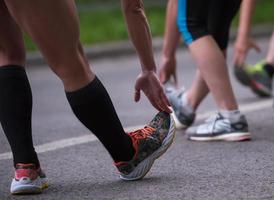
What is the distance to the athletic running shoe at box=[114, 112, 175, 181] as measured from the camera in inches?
126

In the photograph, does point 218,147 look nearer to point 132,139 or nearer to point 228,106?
point 228,106

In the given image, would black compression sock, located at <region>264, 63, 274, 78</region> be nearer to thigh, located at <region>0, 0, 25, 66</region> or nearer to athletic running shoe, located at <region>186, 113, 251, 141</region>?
athletic running shoe, located at <region>186, 113, 251, 141</region>

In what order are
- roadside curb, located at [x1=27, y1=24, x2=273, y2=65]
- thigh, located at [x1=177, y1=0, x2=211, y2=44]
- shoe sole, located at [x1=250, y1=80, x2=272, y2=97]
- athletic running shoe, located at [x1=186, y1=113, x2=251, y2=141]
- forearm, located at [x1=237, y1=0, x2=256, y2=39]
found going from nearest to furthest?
athletic running shoe, located at [x1=186, y1=113, x2=251, y2=141]
thigh, located at [x1=177, y1=0, x2=211, y2=44]
forearm, located at [x1=237, y1=0, x2=256, y2=39]
shoe sole, located at [x1=250, y1=80, x2=272, y2=97]
roadside curb, located at [x1=27, y1=24, x2=273, y2=65]

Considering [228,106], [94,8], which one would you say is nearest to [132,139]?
[228,106]

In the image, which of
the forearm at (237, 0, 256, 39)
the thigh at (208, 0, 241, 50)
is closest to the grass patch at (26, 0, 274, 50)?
the forearm at (237, 0, 256, 39)

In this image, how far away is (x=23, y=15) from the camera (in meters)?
2.84

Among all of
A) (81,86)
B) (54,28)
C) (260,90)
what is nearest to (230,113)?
(81,86)

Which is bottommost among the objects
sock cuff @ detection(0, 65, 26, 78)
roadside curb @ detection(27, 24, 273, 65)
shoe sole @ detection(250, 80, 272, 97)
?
roadside curb @ detection(27, 24, 273, 65)

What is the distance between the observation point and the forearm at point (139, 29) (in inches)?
119

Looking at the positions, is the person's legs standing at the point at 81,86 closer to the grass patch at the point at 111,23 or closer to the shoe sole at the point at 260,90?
the shoe sole at the point at 260,90

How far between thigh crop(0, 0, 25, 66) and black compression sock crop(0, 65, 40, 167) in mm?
44

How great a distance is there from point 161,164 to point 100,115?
0.64m

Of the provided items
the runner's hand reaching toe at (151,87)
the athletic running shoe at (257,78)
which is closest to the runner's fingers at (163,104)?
the runner's hand reaching toe at (151,87)

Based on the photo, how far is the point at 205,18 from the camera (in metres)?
4.24
